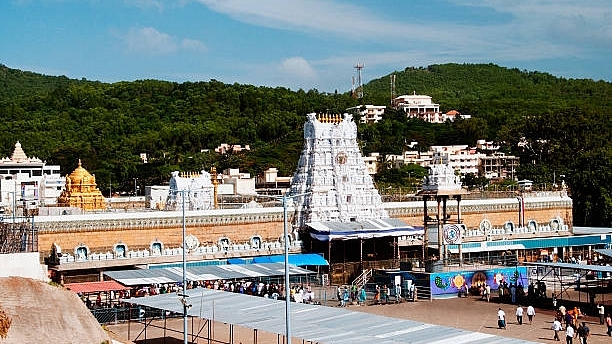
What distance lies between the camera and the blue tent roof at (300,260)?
39.8 m

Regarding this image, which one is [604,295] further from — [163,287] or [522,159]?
[522,159]

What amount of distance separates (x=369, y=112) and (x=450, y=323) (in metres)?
105

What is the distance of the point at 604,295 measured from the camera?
35.4m

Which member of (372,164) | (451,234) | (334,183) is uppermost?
(372,164)

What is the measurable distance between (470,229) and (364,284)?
13.9 m

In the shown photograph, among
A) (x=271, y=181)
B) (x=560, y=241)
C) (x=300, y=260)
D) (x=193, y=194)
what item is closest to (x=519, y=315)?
(x=300, y=260)

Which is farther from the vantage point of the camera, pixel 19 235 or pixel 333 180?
pixel 333 180

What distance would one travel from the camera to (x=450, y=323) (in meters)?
29.7

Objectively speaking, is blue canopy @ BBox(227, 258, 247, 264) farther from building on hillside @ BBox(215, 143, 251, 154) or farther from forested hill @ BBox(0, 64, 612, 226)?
building on hillside @ BBox(215, 143, 251, 154)

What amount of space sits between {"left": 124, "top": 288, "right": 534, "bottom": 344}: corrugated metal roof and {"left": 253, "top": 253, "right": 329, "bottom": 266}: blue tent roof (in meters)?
11.9

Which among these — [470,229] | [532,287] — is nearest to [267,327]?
[532,287]

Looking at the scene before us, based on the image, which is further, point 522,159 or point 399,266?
point 522,159

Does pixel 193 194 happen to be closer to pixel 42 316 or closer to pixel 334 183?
pixel 334 183

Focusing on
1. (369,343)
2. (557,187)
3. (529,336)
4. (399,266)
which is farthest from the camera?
(557,187)
